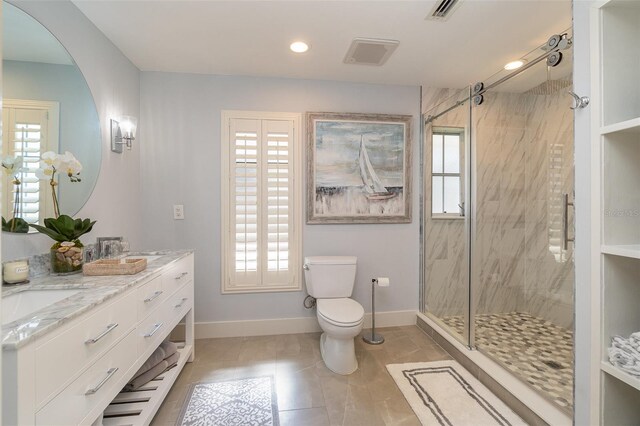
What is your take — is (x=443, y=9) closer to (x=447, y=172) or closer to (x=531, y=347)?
(x=447, y=172)

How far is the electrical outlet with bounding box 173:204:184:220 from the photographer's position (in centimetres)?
251

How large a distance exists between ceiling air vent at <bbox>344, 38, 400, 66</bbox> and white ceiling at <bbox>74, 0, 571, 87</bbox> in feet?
0.17

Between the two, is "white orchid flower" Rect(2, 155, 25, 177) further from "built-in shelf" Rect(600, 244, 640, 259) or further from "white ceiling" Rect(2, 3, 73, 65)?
"built-in shelf" Rect(600, 244, 640, 259)

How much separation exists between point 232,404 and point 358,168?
2.01 metres

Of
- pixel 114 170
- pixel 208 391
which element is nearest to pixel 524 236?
pixel 208 391

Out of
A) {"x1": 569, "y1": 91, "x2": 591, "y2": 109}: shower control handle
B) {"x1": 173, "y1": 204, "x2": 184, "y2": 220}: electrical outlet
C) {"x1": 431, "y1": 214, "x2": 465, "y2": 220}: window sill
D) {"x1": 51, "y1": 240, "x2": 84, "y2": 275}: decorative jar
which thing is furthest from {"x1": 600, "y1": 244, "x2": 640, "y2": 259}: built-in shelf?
{"x1": 173, "y1": 204, "x2": 184, "y2": 220}: electrical outlet

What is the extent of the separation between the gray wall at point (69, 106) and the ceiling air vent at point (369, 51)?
1.76 meters

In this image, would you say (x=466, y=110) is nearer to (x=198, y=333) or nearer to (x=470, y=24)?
(x=470, y=24)

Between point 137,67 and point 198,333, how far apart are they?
2302 millimetres

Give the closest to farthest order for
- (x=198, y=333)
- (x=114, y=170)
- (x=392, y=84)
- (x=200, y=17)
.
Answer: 1. (x=200, y=17)
2. (x=114, y=170)
3. (x=198, y=333)
4. (x=392, y=84)

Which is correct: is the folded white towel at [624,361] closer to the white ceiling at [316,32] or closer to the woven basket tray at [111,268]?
the white ceiling at [316,32]

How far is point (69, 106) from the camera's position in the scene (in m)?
1.66

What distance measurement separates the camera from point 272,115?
2584mm

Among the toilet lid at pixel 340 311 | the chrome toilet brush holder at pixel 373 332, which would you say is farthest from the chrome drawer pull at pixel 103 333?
the chrome toilet brush holder at pixel 373 332
